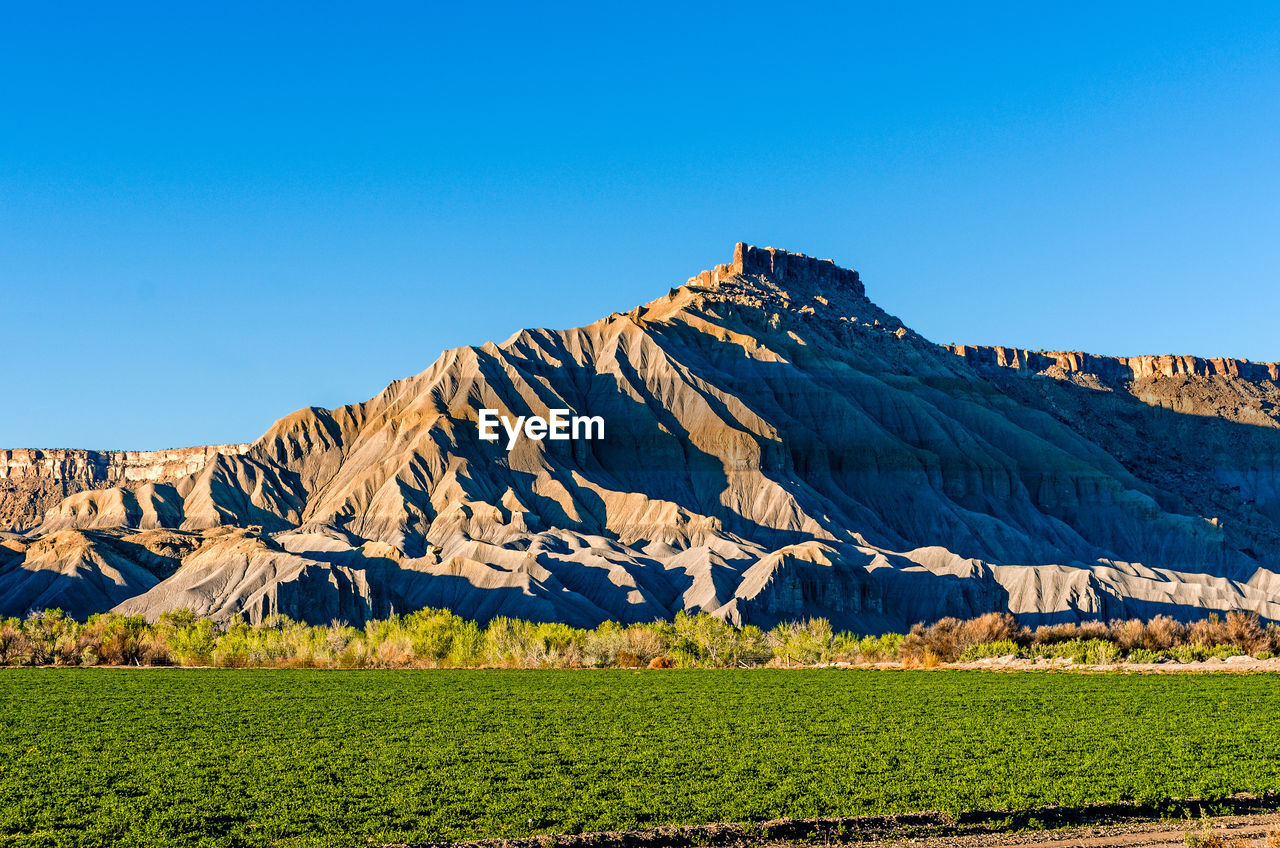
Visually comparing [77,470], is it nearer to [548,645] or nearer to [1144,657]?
[548,645]

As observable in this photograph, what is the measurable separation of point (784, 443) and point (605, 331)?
106 feet

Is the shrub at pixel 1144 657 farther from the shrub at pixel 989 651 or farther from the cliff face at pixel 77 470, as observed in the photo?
the cliff face at pixel 77 470

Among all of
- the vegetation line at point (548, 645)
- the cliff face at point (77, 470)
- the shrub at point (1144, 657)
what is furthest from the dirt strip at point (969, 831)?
the cliff face at point (77, 470)

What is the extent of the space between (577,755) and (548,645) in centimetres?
3623

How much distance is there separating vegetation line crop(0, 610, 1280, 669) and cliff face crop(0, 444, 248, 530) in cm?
10236

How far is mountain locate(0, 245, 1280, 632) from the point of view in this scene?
88.4 metres

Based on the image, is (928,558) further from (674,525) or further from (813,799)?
(813,799)

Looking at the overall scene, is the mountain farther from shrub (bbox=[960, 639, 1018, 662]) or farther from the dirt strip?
the dirt strip

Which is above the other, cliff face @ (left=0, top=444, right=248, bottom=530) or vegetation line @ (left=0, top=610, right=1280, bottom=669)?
cliff face @ (left=0, top=444, right=248, bottom=530)

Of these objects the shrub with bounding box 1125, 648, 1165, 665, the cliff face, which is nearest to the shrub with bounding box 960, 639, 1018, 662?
the shrub with bounding box 1125, 648, 1165, 665

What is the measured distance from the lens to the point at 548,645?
61.7m

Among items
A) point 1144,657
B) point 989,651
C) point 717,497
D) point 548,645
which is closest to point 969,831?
point 1144,657

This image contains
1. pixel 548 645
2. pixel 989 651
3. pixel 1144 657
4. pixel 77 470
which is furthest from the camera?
pixel 77 470

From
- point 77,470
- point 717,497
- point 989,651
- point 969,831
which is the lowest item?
point 989,651
